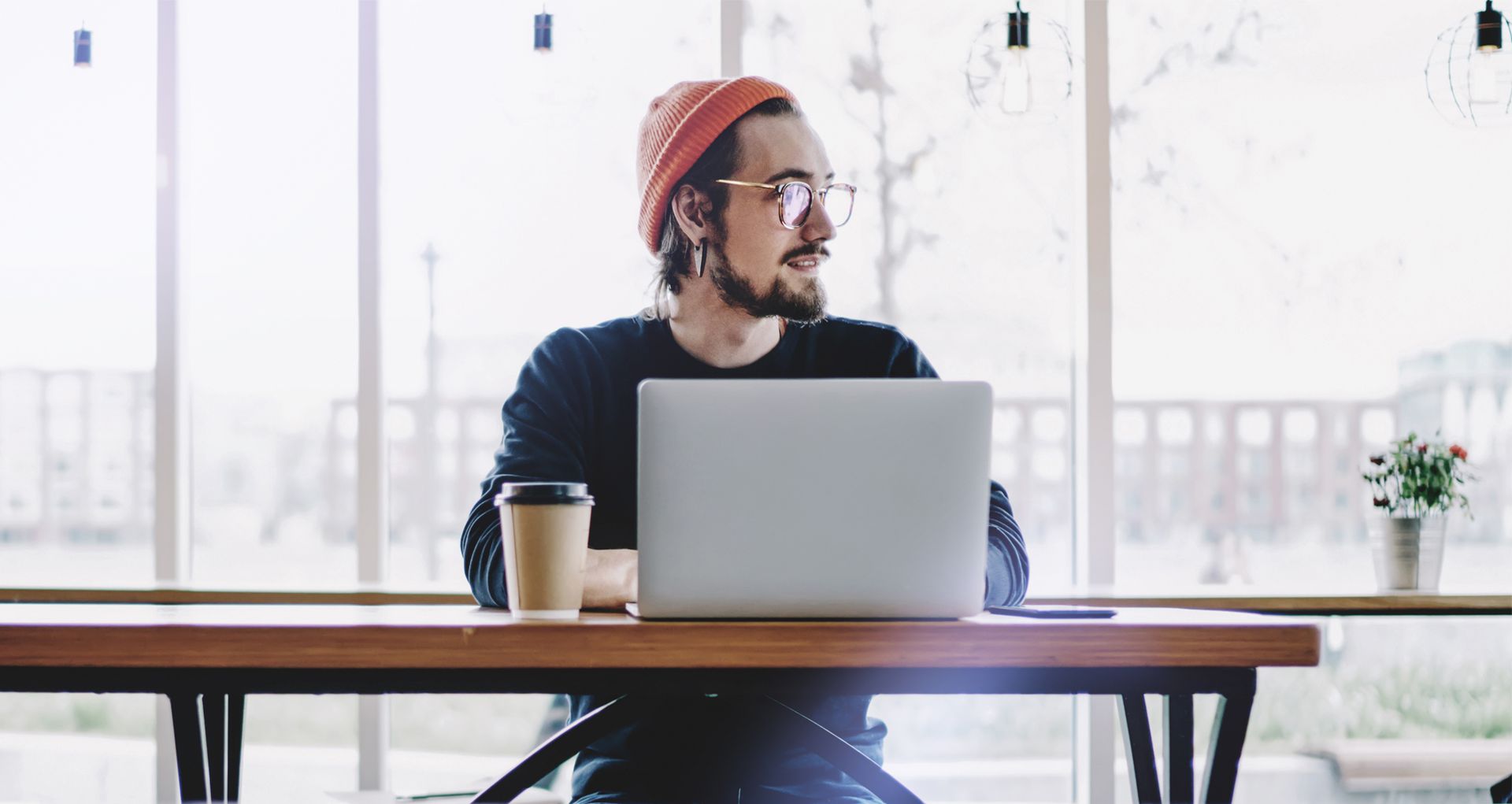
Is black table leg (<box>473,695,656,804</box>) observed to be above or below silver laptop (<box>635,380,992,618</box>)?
below

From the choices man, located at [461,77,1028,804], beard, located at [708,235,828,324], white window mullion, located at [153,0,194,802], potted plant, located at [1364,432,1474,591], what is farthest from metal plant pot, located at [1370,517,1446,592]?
white window mullion, located at [153,0,194,802]

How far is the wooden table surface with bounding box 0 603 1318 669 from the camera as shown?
970 millimetres

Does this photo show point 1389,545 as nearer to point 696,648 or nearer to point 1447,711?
point 1447,711

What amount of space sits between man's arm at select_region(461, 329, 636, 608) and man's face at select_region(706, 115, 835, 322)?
27 cm

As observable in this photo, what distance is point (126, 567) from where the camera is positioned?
3268mm

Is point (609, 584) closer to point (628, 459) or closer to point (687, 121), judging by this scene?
point (628, 459)

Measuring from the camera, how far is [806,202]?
1688 millimetres

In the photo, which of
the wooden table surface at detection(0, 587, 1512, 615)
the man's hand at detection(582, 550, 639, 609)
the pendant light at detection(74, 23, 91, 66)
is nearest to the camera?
the man's hand at detection(582, 550, 639, 609)

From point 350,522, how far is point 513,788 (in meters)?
2.30

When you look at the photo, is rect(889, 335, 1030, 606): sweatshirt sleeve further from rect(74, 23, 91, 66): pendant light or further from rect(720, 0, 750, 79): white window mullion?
rect(74, 23, 91, 66): pendant light

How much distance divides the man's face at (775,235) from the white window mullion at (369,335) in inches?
63.0

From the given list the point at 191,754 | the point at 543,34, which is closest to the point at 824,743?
the point at 191,754

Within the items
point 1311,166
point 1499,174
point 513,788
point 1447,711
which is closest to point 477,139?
point 1311,166

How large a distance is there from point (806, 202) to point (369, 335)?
1859 millimetres
